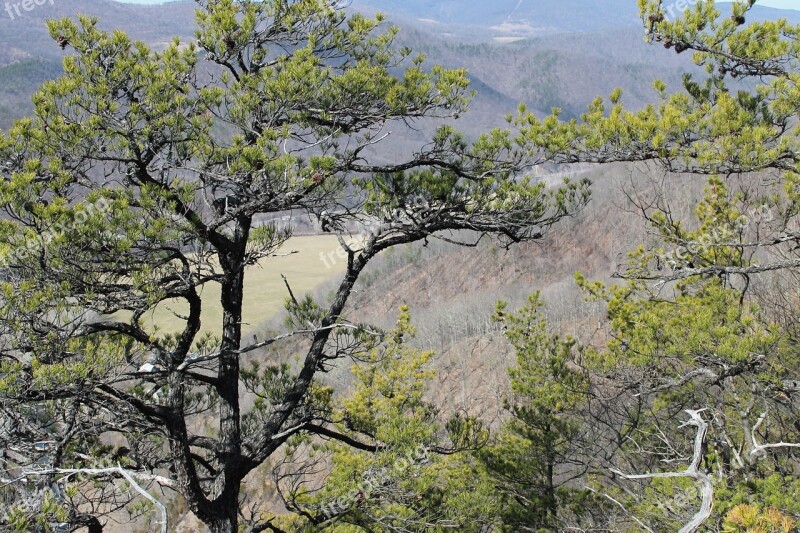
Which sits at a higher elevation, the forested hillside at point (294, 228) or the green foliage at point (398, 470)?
the forested hillside at point (294, 228)

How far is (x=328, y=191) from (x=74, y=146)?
7.21 feet

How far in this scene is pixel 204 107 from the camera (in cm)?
562

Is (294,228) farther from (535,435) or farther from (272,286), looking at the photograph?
(272,286)

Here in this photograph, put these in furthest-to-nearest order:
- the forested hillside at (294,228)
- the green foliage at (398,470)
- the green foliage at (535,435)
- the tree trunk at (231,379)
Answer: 1. the green foliage at (535,435)
2. the green foliage at (398,470)
3. the tree trunk at (231,379)
4. the forested hillside at (294,228)

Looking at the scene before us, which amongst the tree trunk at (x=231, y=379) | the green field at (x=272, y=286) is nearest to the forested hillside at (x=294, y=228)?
the tree trunk at (x=231, y=379)

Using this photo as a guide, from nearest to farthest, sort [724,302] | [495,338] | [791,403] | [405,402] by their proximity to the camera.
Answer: [791,403] < [724,302] < [405,402] < [495,338]

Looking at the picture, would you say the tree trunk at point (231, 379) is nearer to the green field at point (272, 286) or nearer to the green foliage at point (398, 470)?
the green foliage at point (398, 470)

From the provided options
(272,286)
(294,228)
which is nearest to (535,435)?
(294,228)

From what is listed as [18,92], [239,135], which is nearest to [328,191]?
[239,135]

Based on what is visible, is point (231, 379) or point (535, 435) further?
point (535, 435)

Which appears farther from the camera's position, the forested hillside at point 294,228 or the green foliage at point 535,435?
the green foliage at point 535,435

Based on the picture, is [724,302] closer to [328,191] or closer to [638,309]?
[638,309]

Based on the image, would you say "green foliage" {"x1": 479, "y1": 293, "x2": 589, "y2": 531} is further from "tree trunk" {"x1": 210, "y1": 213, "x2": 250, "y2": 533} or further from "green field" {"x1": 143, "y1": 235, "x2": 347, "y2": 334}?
"green field" {"x1": 143, "y1": 235, "x2": 347, "y2": 334}

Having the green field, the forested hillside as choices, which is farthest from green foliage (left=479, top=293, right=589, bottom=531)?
the green field
